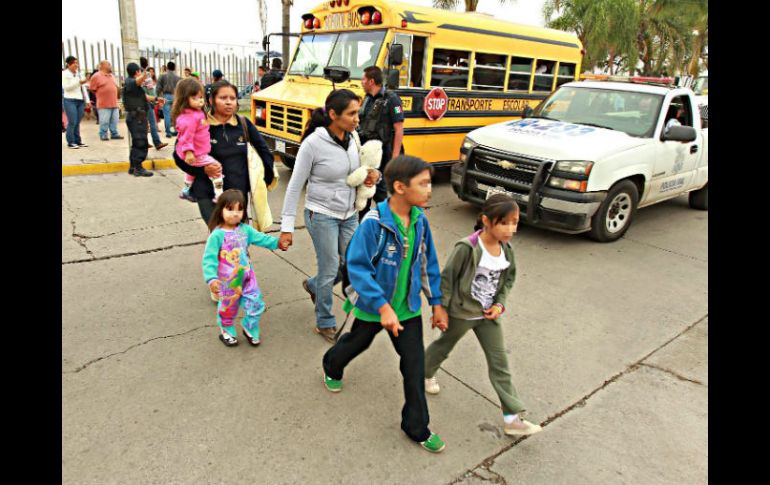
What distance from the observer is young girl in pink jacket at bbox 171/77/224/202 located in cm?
367

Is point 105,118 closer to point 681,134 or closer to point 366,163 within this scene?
point 366,163

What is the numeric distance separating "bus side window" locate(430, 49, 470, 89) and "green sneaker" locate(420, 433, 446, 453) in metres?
6.35

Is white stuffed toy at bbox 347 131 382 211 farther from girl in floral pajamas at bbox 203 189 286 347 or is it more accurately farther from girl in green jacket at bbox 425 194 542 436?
girl in green jacket at bbox 425 194 542 436

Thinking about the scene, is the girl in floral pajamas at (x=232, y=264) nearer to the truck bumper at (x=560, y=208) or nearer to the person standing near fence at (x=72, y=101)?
the truck bumper at (x=560, y=208)

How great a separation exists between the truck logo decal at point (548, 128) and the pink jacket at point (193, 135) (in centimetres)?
420

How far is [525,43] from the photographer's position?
927 centimetres

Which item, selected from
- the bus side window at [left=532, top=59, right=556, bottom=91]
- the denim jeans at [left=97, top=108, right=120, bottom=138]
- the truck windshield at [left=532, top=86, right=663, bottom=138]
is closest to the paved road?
the truck windshield at [left=532, top=86, right=663, bottom=138]

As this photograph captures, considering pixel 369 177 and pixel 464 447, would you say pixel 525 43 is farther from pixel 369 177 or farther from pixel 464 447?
pixel 464 447

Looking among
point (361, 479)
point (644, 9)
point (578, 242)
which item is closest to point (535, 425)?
point (361, 479)

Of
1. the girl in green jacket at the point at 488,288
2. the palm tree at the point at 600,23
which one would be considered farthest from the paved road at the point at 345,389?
the palm tree at the point at 600,23

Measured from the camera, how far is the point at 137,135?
813cm

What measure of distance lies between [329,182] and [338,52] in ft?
17.8

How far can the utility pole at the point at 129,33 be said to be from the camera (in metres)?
11.1
